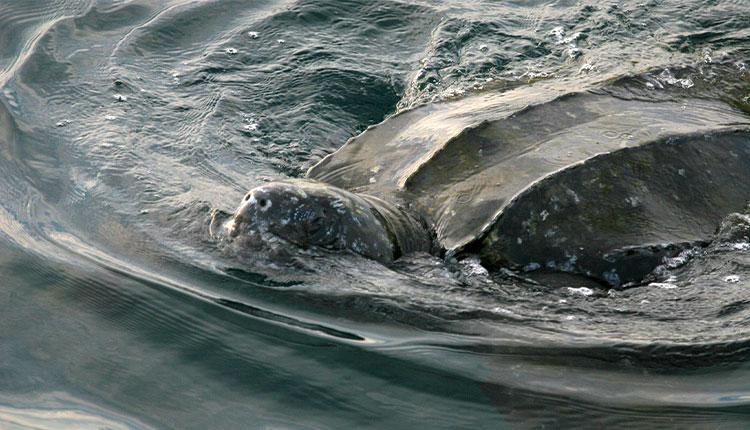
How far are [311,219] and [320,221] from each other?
0.05m

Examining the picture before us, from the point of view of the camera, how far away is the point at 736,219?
4059 mm

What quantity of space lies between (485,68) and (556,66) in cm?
59

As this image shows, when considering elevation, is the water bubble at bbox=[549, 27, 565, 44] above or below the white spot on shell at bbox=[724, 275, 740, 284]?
above

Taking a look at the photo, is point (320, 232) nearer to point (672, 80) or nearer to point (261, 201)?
point (261, 201)

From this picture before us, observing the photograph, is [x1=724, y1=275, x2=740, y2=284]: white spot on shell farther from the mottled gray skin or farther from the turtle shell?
the mottled gray skin

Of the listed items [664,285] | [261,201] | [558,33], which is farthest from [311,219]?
[558,33]

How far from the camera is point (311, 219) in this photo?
3.61m

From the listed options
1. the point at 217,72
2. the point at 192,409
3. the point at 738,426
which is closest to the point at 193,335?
the point at 192,409

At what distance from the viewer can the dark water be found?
9.02 feet

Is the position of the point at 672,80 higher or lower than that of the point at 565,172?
higher

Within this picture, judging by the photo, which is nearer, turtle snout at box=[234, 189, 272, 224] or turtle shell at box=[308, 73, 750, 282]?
turtle snout at box=[234, 189, 272, 224]

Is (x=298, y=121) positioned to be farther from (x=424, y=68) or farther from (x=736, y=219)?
(x=736, y=219)

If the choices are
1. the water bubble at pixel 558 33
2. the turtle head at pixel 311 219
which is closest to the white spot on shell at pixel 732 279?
the turtle head at pixel 311 219

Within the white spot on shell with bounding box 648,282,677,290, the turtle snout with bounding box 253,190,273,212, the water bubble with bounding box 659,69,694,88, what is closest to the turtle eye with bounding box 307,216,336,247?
the turtle snout with bounding box 253,190,273,212
